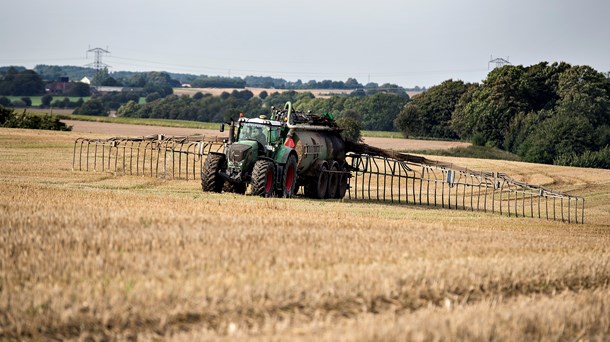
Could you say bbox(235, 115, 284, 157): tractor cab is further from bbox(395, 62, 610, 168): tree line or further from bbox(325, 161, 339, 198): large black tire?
bbox(395, 62, 610, 168): tree line

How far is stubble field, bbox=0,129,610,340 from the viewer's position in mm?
8047

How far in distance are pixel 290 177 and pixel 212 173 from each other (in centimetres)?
259

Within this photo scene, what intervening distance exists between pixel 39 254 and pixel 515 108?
72732 millimetres

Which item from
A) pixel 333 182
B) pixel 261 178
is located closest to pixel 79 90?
pixel 333 182

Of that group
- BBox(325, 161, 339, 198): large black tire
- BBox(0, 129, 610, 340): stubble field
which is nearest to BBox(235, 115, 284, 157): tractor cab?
BBox(325, 161, 339, 198): large black tire

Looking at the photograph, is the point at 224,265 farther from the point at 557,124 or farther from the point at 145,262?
the point at 557,124

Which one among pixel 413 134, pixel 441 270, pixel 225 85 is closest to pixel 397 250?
pixel 441 270

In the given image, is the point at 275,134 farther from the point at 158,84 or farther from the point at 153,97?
the point at 158,84

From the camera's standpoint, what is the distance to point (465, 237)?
16.2m

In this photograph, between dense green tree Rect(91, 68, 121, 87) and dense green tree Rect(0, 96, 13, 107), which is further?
dense green tree Rect(91, 68, 121, 87)

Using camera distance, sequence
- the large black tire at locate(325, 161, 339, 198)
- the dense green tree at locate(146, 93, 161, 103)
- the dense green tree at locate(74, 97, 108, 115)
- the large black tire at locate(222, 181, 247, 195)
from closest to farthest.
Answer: the large black tire at locate(222, 181, 247, 195), the large black tire at locate(325, 161, 339, 198), the dense green tree at locate(74, 97, 108, 115), the dense green tree at locate(146, 93, 161, 103)

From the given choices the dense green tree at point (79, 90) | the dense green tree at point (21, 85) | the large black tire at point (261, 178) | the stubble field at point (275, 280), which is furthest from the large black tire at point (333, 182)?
the dense green tree at point (79, 90)

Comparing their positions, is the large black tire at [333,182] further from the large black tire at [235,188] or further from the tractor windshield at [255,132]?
the large black tire at [235,188]

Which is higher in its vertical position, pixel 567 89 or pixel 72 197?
pixel 567 89
